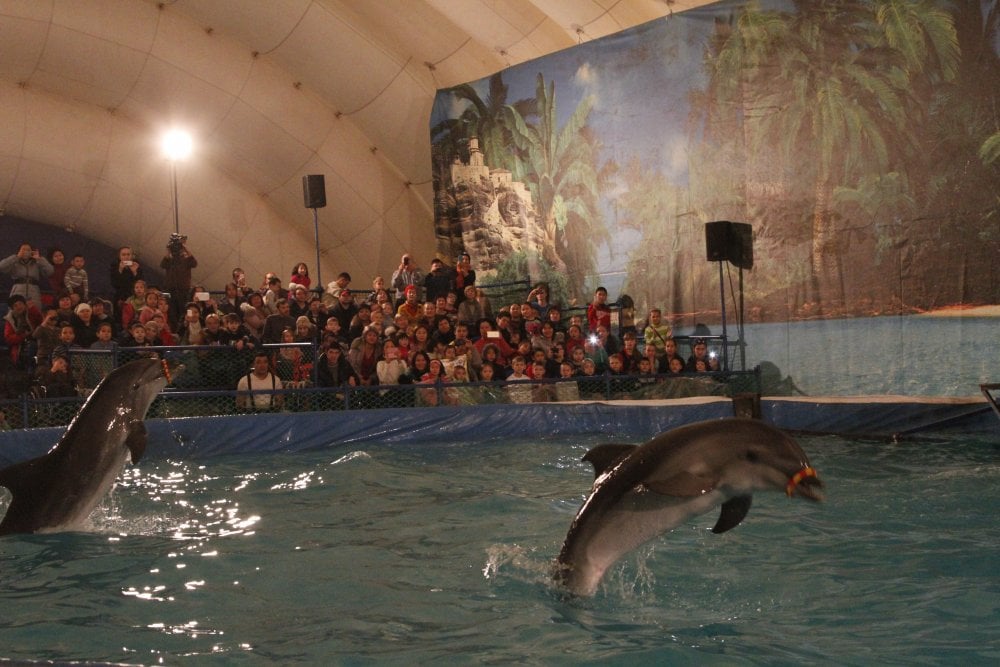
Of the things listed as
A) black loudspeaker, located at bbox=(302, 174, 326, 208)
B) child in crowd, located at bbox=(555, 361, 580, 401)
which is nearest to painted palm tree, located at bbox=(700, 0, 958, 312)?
child in crowd, located at bbox=(555, 361, 580, 401)

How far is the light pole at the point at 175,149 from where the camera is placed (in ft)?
59.3

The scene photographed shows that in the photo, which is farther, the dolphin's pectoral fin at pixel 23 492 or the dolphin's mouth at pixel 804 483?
the dolphin's pectoral fin at pixel 23 492

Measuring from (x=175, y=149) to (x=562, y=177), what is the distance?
269 inches

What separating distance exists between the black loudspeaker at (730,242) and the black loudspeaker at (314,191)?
5.83 m

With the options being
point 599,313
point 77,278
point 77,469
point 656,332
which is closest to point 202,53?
point 77,278

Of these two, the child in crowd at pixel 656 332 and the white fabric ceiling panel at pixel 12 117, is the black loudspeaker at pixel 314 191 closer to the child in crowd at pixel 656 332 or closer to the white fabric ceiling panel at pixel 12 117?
the white fabric ceiling panel at pixel 12 117

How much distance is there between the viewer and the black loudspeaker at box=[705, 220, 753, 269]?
532 inches

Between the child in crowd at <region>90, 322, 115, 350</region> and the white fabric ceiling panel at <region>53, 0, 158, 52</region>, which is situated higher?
the white fabric ceiling panel at <region>53, 0, 158, 52</region>

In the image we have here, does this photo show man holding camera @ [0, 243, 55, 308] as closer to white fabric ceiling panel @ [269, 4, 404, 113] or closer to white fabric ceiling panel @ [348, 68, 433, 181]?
white fabric ceiling panel @ [269, 4, 404, 113]

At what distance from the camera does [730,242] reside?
1369 centimetres

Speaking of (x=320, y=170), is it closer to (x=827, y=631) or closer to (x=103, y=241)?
(x=103, y=241)

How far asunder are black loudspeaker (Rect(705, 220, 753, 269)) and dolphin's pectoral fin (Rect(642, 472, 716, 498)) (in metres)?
9.69

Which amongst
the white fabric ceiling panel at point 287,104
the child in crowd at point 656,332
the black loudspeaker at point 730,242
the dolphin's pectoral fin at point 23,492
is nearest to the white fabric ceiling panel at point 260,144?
the white fabric ceiling panel at point 287,104

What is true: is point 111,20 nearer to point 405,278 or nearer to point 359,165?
point 359,165
